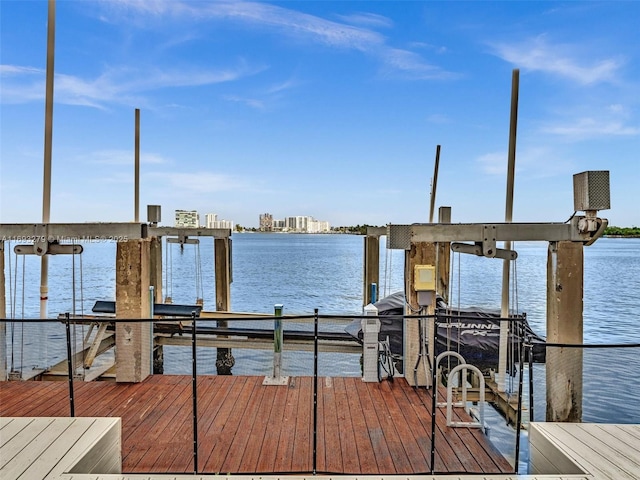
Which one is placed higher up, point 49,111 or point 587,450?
point 49,111

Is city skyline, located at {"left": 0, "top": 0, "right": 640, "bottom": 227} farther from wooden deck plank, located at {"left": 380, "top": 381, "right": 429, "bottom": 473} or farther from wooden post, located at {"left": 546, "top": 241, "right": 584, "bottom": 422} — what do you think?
wooden deck plank, located at {"left": 380, "top": 381, "right": 429, "bottom": 473}

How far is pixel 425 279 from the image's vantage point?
5730 millimetres

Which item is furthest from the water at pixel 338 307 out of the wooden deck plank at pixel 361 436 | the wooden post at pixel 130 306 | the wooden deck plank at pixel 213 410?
the wooden deck plank at pixel 361 436

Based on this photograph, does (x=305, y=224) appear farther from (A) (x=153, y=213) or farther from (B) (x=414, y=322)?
(B) (x=414, y=322)

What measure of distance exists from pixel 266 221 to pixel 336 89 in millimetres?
115237

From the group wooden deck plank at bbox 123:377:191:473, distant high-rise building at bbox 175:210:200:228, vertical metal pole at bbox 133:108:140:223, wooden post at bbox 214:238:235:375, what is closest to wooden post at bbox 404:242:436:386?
wooden deck plank at bbox 123:377:191:473

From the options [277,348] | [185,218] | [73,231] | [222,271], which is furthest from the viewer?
[185,218]

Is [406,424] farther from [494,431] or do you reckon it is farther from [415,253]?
[494,431]

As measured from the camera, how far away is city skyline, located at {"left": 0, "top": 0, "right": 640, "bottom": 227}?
15562 mm

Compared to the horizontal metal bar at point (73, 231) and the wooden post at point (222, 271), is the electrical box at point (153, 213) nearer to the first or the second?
the wooden post at point (222, 271)

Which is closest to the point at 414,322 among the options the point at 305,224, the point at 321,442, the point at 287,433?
the point at 321,442

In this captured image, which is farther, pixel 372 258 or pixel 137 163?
pixel 372 258

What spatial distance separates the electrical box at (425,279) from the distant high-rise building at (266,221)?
135 m

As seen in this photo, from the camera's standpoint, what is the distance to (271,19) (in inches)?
956
